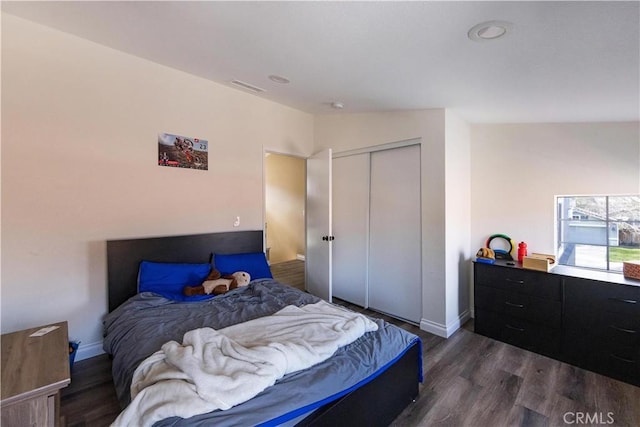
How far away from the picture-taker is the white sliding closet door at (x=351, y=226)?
137 inches

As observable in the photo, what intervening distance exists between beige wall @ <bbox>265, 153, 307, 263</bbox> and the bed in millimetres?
3454

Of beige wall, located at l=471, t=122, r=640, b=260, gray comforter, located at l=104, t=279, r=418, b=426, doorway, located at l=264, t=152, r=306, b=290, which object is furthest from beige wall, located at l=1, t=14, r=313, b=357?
doorway, located at l=264, t=152, r=306, b=290

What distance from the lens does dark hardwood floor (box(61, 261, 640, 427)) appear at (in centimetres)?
170

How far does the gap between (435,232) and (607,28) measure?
5.99 ft

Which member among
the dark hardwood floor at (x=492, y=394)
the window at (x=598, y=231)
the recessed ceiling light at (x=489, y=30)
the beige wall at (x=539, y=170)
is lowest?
the dark hardwood floor at (x=492, y=394)

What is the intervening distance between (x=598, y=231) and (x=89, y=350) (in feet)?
15.5

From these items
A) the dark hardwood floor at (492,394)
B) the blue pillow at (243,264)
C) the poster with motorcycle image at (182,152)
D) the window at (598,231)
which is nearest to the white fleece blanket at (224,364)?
the dark hardwood floor at (492,394)

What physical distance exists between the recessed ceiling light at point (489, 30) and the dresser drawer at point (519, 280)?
79.5 inches

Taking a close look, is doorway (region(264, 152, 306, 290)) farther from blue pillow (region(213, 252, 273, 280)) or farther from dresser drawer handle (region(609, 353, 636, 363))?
dresser drawer handle (region(609, 353, 636, 363))

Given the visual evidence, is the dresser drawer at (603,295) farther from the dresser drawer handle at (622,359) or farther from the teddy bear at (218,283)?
the teddy bear at (218,283)

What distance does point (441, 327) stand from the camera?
278 centimetres

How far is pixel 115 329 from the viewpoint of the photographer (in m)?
1.94

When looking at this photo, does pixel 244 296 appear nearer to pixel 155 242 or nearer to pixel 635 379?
pixel 155 242

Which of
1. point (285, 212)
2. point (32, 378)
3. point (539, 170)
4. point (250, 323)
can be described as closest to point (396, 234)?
point (539, 170)
